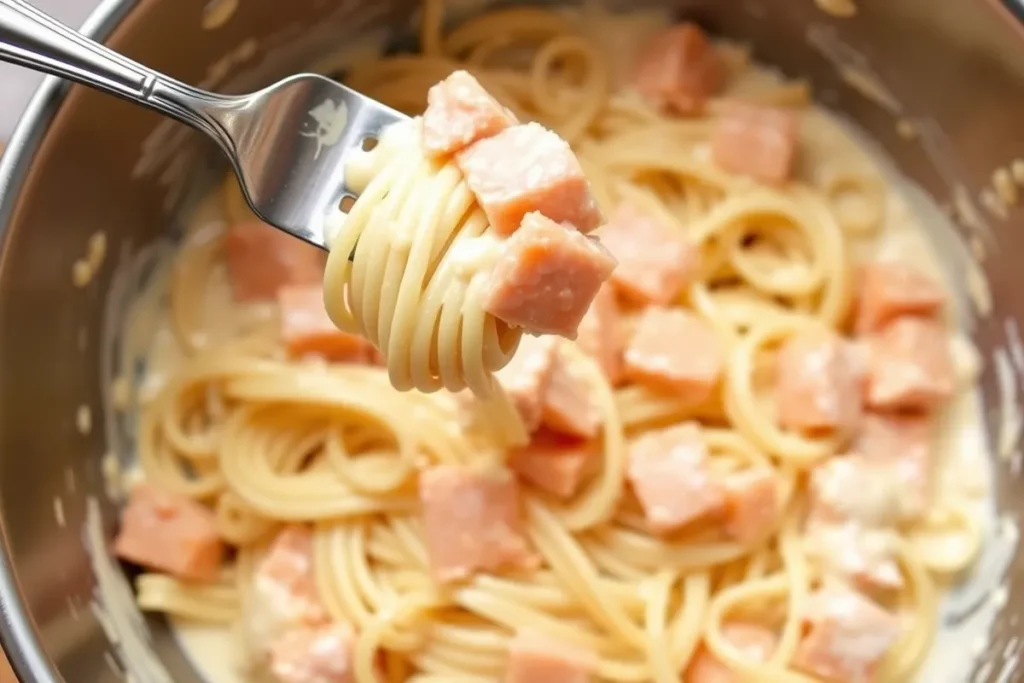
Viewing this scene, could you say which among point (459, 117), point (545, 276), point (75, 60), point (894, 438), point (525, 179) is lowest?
point (894, 438)

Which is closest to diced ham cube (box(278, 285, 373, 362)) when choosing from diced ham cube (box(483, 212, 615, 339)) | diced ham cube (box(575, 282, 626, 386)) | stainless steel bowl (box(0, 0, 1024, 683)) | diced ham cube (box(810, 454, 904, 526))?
stainless steel bowl (box(0, 0, 1024, 683))

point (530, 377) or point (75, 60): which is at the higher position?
point (75, 60)

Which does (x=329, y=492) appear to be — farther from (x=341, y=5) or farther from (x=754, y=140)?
(x=754, y=140)

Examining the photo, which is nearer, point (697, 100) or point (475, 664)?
point (475, 664)

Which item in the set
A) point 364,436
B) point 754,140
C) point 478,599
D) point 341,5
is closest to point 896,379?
point 754,140

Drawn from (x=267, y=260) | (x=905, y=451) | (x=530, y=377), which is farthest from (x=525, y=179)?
(x=905, y=451)

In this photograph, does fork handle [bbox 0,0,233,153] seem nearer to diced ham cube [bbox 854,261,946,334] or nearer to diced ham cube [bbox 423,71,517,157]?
diced ham cube [bbox 423,71,517,157]

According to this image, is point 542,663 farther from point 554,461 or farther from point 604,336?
point 604,336
